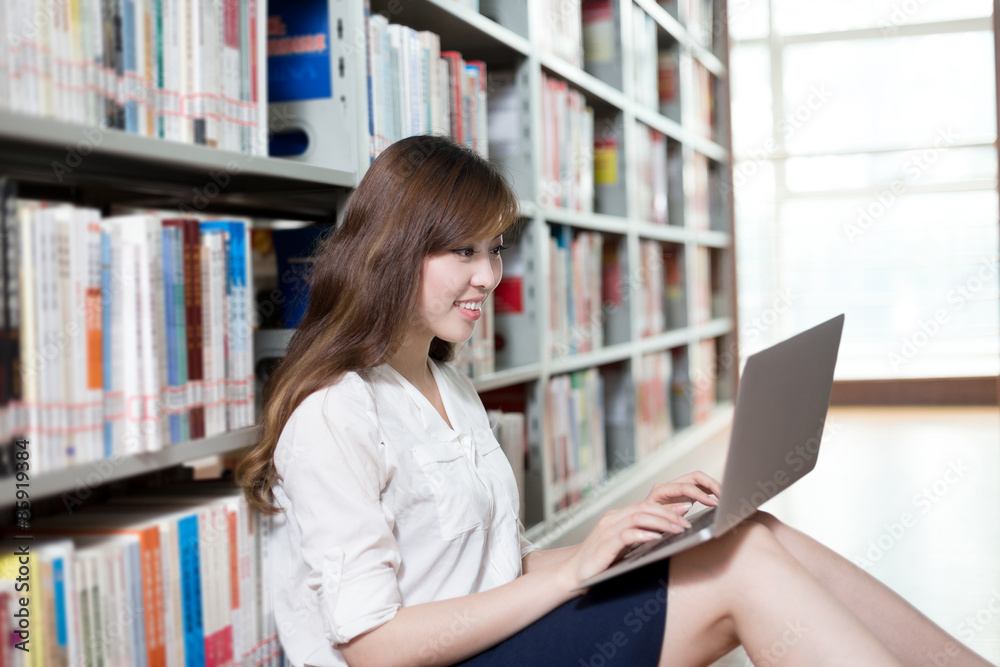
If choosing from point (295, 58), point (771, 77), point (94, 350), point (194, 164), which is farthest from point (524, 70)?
point (771, 77)

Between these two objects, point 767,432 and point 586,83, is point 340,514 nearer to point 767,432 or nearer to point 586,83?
point 767,432

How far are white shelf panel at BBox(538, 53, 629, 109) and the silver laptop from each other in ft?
4.52

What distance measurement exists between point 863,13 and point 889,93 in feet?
1.47

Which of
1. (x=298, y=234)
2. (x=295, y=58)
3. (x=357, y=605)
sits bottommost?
(x=357, y=605)

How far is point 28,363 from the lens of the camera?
0.86m

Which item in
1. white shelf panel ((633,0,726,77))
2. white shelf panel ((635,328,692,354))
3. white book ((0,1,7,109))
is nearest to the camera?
white book ((0,1,7,109))

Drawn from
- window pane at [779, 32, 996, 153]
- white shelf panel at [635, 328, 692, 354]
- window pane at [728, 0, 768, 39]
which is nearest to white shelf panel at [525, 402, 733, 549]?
white shelf panel at [635, 328, 692, 354]

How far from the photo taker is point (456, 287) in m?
1.16

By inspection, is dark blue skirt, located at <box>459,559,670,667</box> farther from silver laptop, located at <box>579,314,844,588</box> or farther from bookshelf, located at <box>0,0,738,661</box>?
bookshelf, located at <box>0,0,738,661</box>

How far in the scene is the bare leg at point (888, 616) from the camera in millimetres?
1124

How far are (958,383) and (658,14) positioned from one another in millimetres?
2529

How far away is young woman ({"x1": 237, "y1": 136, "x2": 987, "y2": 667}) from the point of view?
959 mm

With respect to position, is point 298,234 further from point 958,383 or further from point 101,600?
point 958,383

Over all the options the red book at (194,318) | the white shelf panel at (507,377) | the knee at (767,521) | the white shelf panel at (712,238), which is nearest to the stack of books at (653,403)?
the white shelf panel at (712,238)
